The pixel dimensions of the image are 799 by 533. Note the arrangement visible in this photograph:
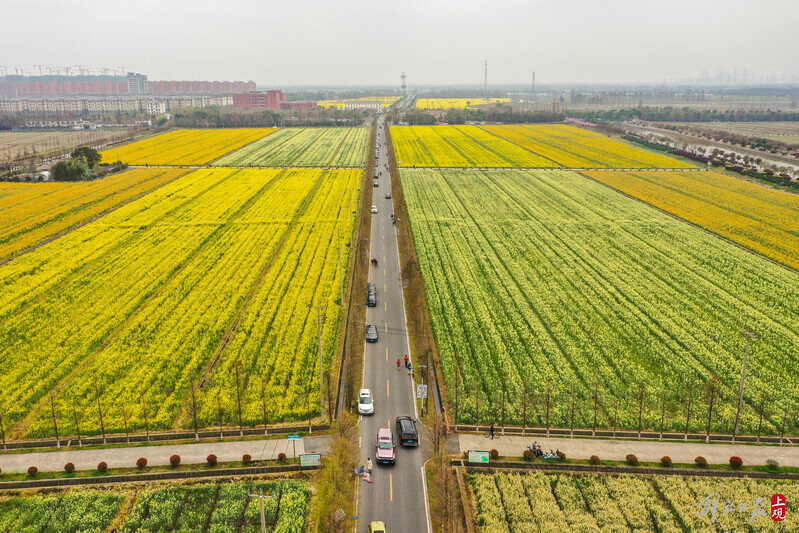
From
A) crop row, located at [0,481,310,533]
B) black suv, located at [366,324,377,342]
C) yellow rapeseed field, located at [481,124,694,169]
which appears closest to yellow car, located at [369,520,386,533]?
crop row, located at [0,481,310,533]

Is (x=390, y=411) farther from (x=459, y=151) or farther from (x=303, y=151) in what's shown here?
(x=303, y=151)

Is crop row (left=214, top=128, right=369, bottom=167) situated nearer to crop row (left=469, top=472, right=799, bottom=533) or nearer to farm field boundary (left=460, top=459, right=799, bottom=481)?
farm field boundary (left=460, top=459, right=799, bottom=481)

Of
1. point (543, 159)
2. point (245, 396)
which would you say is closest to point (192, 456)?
point (245, 396)

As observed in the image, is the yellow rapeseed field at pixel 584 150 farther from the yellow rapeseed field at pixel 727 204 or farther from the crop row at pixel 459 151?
the yellow rapeseed field at pixel 727 204

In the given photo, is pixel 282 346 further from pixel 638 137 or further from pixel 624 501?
pixel 638 137

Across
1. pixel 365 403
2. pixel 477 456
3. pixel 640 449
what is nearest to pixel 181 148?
pixel 365 403

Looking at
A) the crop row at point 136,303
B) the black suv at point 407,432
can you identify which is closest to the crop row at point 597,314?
the black suv at point 407,432
